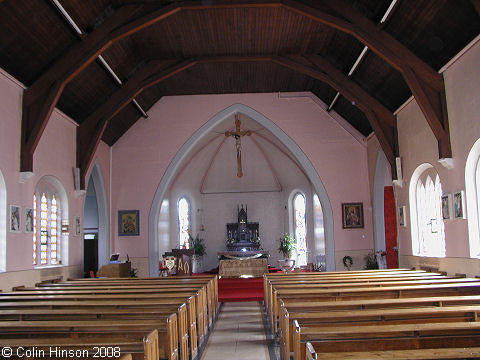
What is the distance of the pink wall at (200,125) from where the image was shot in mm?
16812

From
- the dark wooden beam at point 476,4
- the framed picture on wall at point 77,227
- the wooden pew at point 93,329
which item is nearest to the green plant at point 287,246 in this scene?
the framed picture on wall at point 77,227

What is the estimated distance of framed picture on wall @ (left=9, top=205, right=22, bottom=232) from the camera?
33.2 ft

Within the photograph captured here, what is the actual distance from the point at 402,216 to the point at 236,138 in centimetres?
571

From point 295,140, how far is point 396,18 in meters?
7.25

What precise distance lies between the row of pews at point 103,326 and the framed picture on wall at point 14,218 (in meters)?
Result: 2.46

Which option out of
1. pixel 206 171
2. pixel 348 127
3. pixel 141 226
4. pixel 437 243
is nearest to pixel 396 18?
pixel 437 243

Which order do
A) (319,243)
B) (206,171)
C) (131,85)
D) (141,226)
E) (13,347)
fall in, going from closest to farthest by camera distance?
(13,347) < (131,85) < (141,226) < (319,243) < (206,171)

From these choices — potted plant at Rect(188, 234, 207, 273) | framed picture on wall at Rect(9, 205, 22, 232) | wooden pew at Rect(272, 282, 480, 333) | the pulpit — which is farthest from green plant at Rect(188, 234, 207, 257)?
wooden pew at Rect(272, 282, 480, 333)

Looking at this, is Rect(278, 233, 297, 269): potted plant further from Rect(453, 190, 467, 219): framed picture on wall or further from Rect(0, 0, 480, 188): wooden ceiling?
Rect(453, 190, 467, 219): framed picture on wall

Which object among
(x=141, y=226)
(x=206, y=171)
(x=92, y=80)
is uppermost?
(x=92, y=80)

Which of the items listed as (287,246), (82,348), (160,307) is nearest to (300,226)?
(287,246)

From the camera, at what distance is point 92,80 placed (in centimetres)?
1301

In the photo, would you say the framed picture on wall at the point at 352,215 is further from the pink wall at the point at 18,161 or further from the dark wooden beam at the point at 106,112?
the pink wall at the point at 18,161

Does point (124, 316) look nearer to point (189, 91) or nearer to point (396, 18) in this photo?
point (396, 18)
